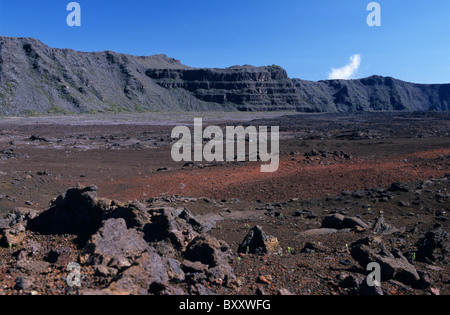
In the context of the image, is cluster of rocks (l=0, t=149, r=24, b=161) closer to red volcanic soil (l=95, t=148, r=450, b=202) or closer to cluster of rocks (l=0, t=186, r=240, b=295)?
red volcanic soil (l=95, t=148, r=450, b=202)

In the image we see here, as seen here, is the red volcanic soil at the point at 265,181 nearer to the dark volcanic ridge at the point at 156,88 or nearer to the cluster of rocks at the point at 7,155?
the cluster of rocks at the point at 7,155

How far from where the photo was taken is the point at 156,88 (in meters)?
116

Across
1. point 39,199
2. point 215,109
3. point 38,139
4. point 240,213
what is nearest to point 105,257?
point 240,213

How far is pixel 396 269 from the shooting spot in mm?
5172

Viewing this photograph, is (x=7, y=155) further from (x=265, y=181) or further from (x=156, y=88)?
(x=156, y=88)

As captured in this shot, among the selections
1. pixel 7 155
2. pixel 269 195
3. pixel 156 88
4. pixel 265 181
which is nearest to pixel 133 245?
pixel 269 195

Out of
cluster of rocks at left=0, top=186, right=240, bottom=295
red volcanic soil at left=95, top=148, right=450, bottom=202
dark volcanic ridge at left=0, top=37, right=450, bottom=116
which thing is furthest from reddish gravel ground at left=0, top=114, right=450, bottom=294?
dark volcanic ridge at left=0, top=37, right=450, bottom=116

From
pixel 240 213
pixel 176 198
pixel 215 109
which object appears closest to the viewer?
pixel 240 213

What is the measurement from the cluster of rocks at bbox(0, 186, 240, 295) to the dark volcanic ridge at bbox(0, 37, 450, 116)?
69.4 metres

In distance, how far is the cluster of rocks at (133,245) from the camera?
4484 mm

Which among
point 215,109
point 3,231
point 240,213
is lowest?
point 240,213

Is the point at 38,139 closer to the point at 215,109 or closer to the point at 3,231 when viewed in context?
the point at 3,231

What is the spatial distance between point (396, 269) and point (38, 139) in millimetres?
33315
